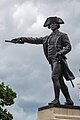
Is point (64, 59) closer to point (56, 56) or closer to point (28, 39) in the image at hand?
point (56, 56)

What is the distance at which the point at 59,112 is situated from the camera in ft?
45.5

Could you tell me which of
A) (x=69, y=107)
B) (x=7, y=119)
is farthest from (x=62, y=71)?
(x=7, y=119)

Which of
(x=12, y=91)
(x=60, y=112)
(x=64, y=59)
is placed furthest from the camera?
Result: (x=12, y=91)

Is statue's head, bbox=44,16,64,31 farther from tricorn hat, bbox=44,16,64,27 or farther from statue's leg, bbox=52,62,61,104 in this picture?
statue's leg, bbox=52,62,61,104

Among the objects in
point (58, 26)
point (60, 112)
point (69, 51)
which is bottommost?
point (60, 112)

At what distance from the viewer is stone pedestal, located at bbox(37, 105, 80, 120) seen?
45.1ft

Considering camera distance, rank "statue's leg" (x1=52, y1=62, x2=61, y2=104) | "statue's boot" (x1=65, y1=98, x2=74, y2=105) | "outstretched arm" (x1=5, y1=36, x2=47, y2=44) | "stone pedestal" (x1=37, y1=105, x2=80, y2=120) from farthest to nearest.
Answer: "outstretched arm" (x1=5, y1=36, x2=47, y2=44), "statue's boot" (x1=65, y1=98, x2=74, y2=105), "statue's leg" (x1=52, y1=62, x2=61, y2=104), "stone pedestal" (x1=37, y1=105, x2=80, y2=120)

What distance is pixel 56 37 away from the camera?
1499cm

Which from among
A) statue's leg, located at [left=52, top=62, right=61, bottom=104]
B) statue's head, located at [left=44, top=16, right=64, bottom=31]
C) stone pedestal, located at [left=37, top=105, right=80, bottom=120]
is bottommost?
stone pedestal, located at [left=37, top=105, right=80, bottom=120]

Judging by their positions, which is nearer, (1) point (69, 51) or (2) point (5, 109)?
(1) point (69, 51)

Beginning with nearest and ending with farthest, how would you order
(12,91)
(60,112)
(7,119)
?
(60,112) < (7,119) < (12,91)

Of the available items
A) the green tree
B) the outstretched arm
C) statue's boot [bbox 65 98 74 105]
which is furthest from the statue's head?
the green tree

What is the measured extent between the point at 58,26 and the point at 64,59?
126 centimetres

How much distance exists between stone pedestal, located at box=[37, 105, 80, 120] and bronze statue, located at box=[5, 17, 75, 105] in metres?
0.26
